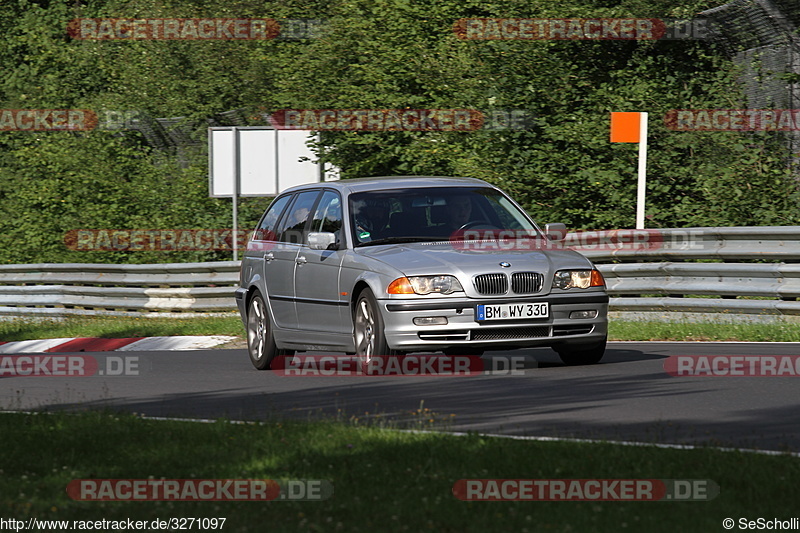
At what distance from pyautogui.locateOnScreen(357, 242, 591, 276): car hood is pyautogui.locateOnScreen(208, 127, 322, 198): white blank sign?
497 inches

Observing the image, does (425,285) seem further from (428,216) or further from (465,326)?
(428,216)

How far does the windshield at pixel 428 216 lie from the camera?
1150cm

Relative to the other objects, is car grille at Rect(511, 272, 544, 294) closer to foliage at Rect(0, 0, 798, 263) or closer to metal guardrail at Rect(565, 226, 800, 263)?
metal guardrail at Rect(565, 226, 800, 263)

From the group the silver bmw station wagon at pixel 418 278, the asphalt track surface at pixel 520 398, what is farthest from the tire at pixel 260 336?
the asphalt track surface at pixel 520 398

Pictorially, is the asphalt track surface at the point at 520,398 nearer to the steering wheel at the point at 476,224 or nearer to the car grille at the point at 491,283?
the car grille at the point at 491,283

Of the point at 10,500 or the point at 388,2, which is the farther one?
the point at 388,2

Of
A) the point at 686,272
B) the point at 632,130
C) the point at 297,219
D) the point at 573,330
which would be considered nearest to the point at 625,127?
the point at 632,130

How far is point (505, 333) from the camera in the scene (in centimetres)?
1055

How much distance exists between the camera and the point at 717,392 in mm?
9203

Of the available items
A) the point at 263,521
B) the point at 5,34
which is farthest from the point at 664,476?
the point at 5,34

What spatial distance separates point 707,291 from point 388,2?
998 cm

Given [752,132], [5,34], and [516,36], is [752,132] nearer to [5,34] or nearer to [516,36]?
[516,36]

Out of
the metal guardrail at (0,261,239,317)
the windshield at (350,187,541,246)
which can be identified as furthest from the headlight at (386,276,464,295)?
the metal guardrail at (0,261,239,317)

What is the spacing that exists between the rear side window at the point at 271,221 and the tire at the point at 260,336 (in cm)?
65
